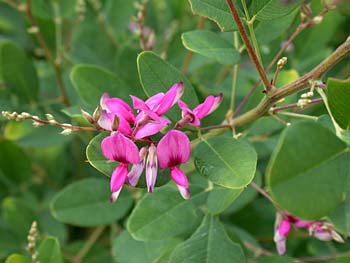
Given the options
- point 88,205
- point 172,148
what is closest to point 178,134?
point 172,148

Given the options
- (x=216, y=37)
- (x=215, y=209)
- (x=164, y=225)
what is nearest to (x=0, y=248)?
(x=164, y=225)

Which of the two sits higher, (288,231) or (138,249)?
(288,231)

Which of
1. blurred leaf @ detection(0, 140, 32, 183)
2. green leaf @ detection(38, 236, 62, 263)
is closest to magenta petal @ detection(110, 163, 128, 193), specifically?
green leaf @ detection(38, 236, 62, 263)

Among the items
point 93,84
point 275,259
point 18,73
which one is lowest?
point 275,259

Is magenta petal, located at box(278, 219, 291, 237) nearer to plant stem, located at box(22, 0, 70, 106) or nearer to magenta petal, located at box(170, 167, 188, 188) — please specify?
magenta petal, located at box(170, 167, 188, 188)

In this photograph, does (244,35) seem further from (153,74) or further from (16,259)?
(16,259)

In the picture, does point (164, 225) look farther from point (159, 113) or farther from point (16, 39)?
point (16, 39)

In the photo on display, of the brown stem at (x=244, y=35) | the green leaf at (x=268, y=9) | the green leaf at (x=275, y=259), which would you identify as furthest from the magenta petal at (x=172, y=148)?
the green leaf at (x=275, y=259)
